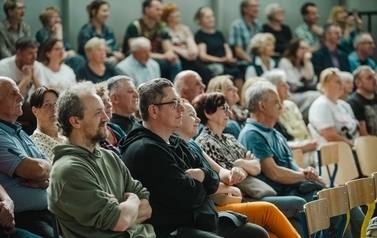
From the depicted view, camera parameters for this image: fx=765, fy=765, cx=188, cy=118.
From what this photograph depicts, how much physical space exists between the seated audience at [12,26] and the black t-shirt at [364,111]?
3.20 m

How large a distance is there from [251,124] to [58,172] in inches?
85.3

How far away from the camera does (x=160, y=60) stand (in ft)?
26.3

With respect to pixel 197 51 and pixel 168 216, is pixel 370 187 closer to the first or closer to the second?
pixel 168 216

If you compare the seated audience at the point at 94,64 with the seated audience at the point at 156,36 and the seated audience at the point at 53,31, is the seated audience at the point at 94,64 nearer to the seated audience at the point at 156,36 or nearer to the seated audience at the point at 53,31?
the seated audience at the point at 53,31

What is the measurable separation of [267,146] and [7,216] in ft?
6.84

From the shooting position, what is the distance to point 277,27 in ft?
30.8

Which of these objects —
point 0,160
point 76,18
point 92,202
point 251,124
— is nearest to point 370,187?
point 251,124

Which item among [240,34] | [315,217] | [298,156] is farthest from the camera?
[240,34]

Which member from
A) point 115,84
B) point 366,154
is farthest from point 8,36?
point 366,154

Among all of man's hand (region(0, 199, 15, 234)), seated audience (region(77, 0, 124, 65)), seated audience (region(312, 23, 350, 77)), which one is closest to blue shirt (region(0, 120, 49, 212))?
man's hand (region(0, 199, 15, 234))

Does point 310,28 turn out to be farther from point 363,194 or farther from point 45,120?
point 45,120

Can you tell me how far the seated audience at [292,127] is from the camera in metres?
6.30

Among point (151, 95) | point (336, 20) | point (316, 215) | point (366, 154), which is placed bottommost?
point (366, 154)

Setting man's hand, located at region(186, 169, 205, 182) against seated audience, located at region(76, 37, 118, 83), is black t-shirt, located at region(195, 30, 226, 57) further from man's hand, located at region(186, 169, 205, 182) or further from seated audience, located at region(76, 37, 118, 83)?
man's hand, located at region(186, 169, 205, 182)
